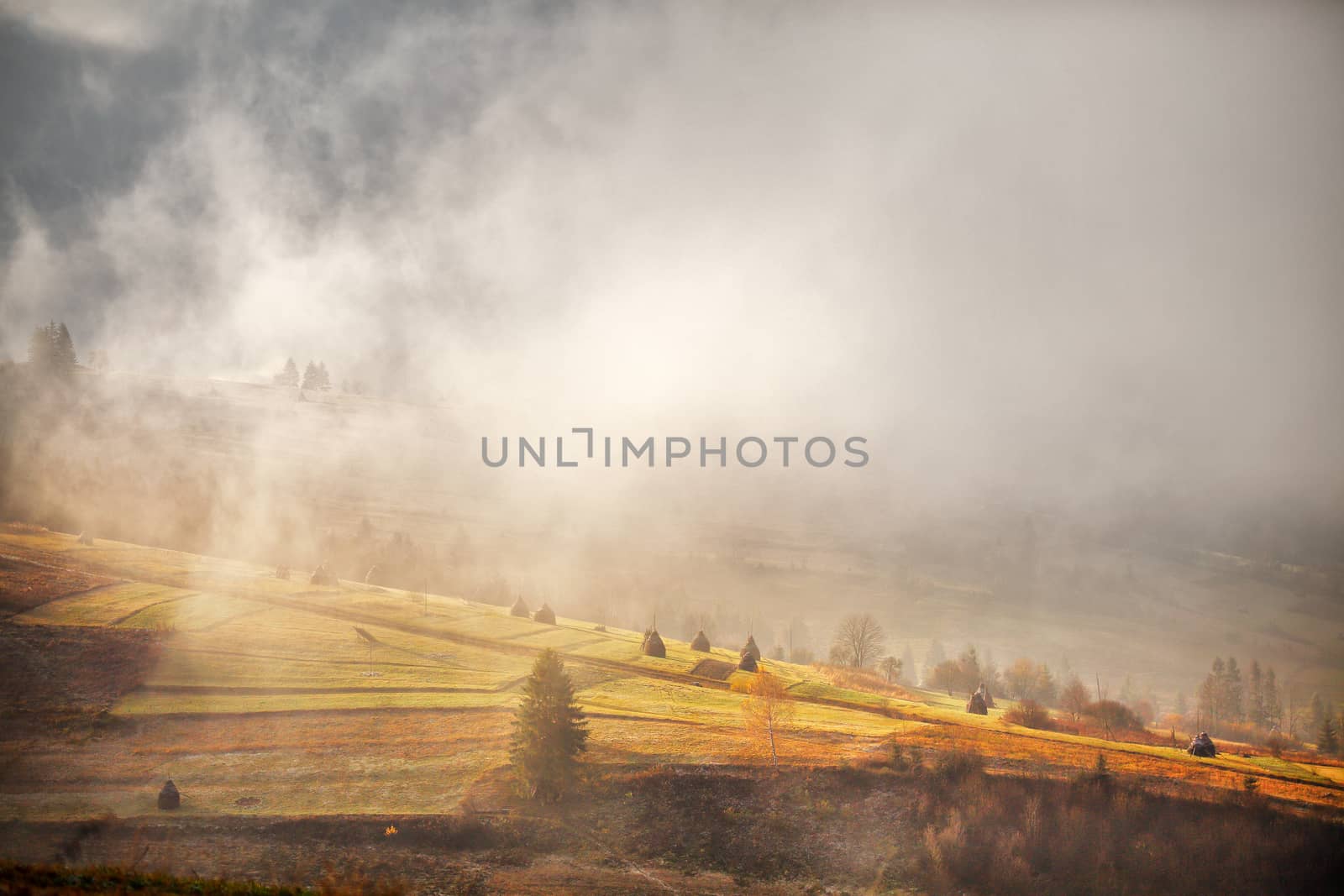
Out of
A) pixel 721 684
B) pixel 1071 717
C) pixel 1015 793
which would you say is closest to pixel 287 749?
pixel 721 684

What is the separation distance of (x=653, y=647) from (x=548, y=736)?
3599cm

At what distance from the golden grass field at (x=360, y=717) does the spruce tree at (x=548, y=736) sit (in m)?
2.64

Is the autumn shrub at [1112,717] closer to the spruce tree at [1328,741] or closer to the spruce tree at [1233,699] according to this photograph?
the spruce tree at [1328,741]

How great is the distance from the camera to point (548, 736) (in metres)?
50.4

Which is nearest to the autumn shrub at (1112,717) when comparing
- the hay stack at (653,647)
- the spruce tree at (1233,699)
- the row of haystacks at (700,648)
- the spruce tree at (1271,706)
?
the row of haystacks at (700,648)

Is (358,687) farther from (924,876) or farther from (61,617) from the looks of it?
(924,876)

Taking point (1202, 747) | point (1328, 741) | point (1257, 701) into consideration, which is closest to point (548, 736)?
point (1202, 747)

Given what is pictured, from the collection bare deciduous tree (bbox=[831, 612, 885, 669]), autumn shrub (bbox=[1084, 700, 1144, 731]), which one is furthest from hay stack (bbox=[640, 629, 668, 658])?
autumn shrub (bbox=[1084, 700, 1144, 731])

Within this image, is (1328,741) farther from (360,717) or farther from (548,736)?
(360,717)

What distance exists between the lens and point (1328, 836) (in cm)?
4544

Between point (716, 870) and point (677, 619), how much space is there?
137 metres

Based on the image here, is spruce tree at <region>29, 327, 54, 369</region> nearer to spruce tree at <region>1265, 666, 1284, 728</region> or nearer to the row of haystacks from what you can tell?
the row of haystacks

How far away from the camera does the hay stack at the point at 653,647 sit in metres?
84.8

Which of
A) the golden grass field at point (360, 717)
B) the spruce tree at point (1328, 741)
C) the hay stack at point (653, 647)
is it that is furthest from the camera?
the spruce tree at point (1328, 741)
